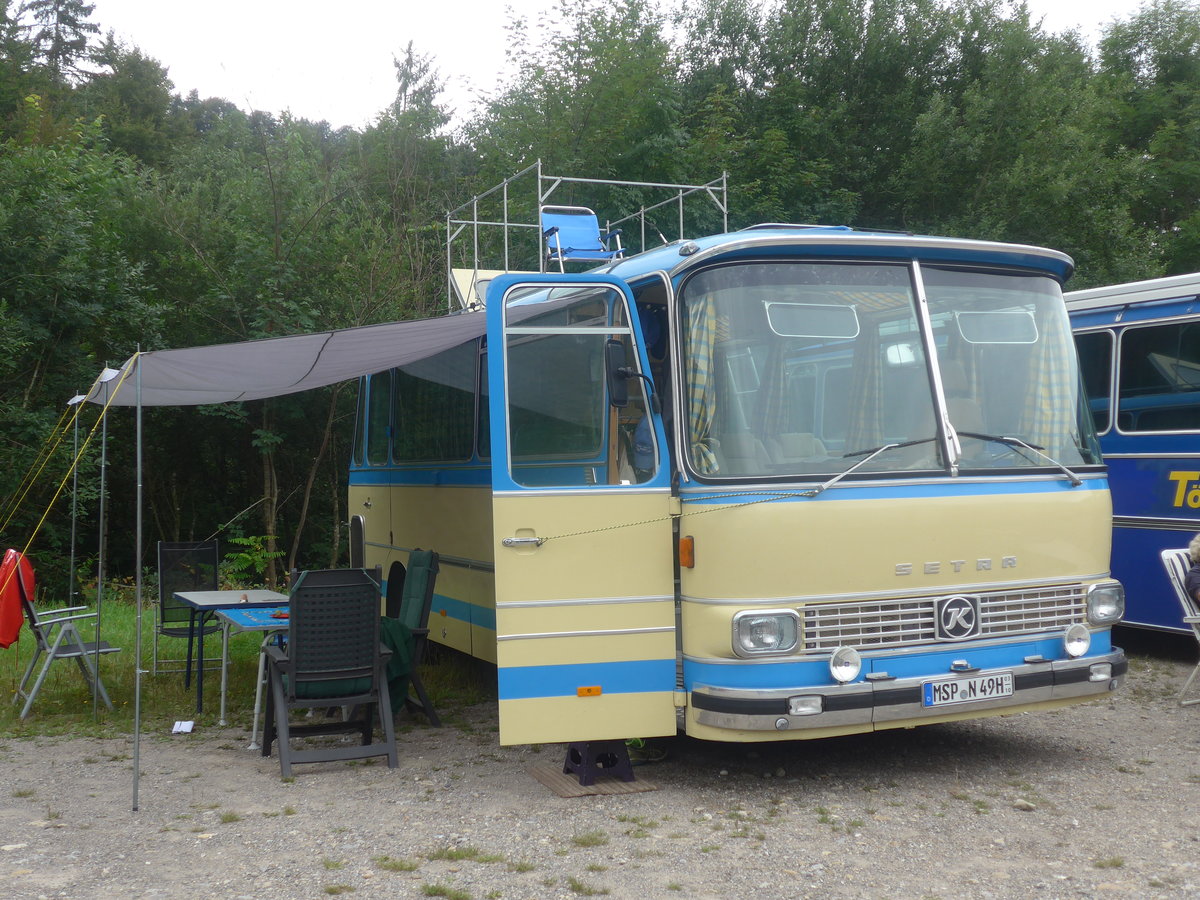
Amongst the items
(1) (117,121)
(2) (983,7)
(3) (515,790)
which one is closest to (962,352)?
(3) (515,790)

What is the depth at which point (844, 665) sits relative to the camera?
567cm

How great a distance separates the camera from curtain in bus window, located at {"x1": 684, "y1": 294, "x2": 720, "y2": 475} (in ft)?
19.0

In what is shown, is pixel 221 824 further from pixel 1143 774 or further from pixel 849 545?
pixel 1143 774

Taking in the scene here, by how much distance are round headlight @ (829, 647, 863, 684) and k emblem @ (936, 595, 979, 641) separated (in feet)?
1.73

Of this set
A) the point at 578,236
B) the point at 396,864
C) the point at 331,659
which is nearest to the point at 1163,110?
the point at 578,236

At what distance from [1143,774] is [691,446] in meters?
3.00

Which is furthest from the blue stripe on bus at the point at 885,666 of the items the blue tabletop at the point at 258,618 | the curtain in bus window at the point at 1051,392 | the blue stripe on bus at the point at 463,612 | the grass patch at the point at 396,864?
the blue tabletop at the point at 258,618

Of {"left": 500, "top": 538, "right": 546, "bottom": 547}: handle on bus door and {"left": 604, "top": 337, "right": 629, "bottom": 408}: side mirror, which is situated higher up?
{"left": 604, "top": 337, "right": 629, "bottom": 408}: side mirror

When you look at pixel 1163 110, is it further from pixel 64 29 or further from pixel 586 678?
pixel 64 29

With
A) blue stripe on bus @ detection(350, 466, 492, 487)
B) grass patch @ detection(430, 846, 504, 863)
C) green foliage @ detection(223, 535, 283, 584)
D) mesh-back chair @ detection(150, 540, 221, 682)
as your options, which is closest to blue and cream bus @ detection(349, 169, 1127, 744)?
grass patch @ detection(430, 846, 504, 863)

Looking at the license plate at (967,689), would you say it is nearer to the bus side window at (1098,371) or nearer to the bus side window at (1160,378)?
the bus side window at (1160,378)

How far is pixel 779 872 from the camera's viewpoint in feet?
15.9

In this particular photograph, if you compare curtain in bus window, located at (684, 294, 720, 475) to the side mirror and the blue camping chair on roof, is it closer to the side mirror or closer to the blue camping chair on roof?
the side mirror

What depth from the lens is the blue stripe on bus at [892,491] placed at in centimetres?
569
